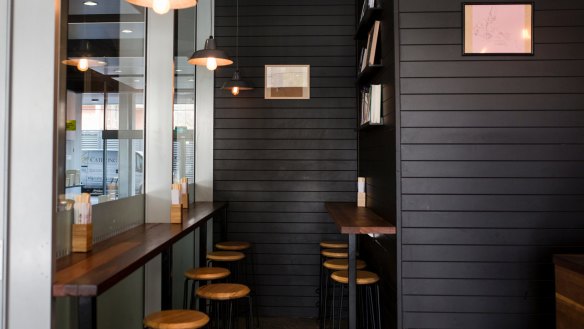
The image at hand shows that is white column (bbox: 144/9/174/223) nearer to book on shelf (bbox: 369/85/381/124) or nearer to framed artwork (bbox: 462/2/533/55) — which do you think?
book on shelf (bbox: 369/85/381/124)

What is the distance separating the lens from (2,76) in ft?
6.03

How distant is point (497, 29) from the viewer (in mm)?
3127

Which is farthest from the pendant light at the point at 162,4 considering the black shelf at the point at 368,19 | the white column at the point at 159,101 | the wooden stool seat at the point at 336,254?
the wooden stool seat at the point at 336,254

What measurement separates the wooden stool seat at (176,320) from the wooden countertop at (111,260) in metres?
0.35

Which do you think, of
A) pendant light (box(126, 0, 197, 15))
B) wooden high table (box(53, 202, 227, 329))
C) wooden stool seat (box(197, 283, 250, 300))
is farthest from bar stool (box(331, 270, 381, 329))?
pendant light (box(126, 0, 197, 15))

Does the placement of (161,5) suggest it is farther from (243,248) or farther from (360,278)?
(243,248)

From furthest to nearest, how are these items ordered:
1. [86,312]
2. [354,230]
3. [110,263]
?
[354,230] → [110,263] → [86,312]

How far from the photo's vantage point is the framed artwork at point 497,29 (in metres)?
3.11

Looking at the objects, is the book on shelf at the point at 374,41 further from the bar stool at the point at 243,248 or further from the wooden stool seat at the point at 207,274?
the bar stool at the point at 243,248

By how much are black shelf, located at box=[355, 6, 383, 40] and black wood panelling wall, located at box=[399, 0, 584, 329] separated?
639mm

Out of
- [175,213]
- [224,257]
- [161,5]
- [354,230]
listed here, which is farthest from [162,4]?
[224,257]

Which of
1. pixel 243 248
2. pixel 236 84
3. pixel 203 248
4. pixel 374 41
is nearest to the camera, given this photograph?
pixel 374 41

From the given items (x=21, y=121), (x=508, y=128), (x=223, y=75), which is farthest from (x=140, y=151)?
(x=508, y=128)

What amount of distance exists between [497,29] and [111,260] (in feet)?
8.48
